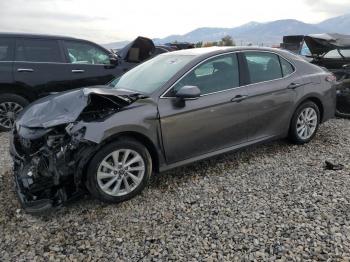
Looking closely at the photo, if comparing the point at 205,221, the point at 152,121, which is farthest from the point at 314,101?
the point at 205,221

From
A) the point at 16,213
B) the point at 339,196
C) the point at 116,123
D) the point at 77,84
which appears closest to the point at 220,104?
the point at 116,123

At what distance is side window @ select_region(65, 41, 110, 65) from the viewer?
708 cm

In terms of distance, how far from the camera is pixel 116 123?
11.9 feet

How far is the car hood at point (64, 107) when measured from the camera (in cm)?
371

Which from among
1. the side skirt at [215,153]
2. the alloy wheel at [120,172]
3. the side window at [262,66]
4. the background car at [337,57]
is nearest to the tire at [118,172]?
the alloy wheel at [120,172]

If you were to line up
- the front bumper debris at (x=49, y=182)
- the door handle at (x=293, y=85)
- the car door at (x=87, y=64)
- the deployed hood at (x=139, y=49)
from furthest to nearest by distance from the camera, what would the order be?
the deployed hood at (x=139, y=49), the car door at (x=87, y=64), the door handle at (x=293, y=85), the front bumper debris at (x=49, y=182)

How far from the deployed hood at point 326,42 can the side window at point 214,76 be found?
3.57 m

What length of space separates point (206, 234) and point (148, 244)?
53 centimetres

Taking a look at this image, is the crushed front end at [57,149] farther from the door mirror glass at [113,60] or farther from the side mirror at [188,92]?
the door mirror glass at [113,60]

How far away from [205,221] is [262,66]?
2.47m

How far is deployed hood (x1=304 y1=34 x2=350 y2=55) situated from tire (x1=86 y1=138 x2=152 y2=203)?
5.20m

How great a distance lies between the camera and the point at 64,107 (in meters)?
3.94

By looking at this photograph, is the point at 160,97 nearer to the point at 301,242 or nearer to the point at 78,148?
the point at 78,148

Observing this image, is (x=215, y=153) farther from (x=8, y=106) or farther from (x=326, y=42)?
(x=326, y=42)
